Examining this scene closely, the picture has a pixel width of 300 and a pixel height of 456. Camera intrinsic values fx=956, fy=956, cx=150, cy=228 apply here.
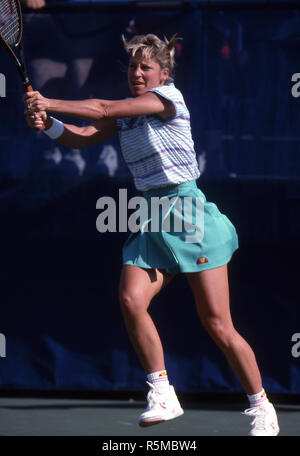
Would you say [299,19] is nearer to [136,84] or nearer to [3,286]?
[136,84]

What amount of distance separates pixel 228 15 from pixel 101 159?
3.73 feet

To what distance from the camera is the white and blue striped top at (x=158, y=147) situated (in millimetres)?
4277

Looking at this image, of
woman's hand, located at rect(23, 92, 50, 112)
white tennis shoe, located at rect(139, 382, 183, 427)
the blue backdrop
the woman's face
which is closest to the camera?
woman's hand, located at rect(23, 92, 50, 112)

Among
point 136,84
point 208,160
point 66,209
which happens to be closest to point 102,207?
point 66,209

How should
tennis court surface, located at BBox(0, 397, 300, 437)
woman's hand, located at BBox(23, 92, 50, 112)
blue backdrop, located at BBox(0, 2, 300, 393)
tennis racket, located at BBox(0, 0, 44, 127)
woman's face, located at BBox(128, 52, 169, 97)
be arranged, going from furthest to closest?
blue backdrop, located at BBox(0, 2, 300, 393), tennis court surface, located at BBox(0, 397, 300, 437), tennis racket, located at BBox(0, 0, 44, 127), woman's face, located at BBox(128, 52, 169, 97), woman's hand, located at BBox(23, 92, 50, 112)

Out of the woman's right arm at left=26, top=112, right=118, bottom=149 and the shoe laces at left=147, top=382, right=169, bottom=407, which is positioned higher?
the woman's right arm at left=26, top=112, right=118, bottom=149

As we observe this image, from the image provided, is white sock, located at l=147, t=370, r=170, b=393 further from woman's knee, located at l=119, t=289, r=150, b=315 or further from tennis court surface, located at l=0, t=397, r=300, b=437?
tennis court surface, located at l=0, t=397, r=300, b=437

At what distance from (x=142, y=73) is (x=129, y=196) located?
1436mm

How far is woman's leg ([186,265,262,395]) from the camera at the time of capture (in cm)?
422

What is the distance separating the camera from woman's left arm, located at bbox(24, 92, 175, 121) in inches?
155

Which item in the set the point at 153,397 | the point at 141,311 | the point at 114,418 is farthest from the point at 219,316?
the point at 114,418

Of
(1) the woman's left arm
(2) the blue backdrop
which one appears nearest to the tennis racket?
(1) the woman's left arm

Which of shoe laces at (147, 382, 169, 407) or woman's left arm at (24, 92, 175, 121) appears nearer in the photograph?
woman's left arm at (24, 92, 175, 121)

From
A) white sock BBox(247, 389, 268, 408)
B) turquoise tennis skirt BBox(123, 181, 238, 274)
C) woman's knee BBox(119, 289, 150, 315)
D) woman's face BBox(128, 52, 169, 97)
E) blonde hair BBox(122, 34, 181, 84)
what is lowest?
white sock BBox(247, 389, 268, 408)
